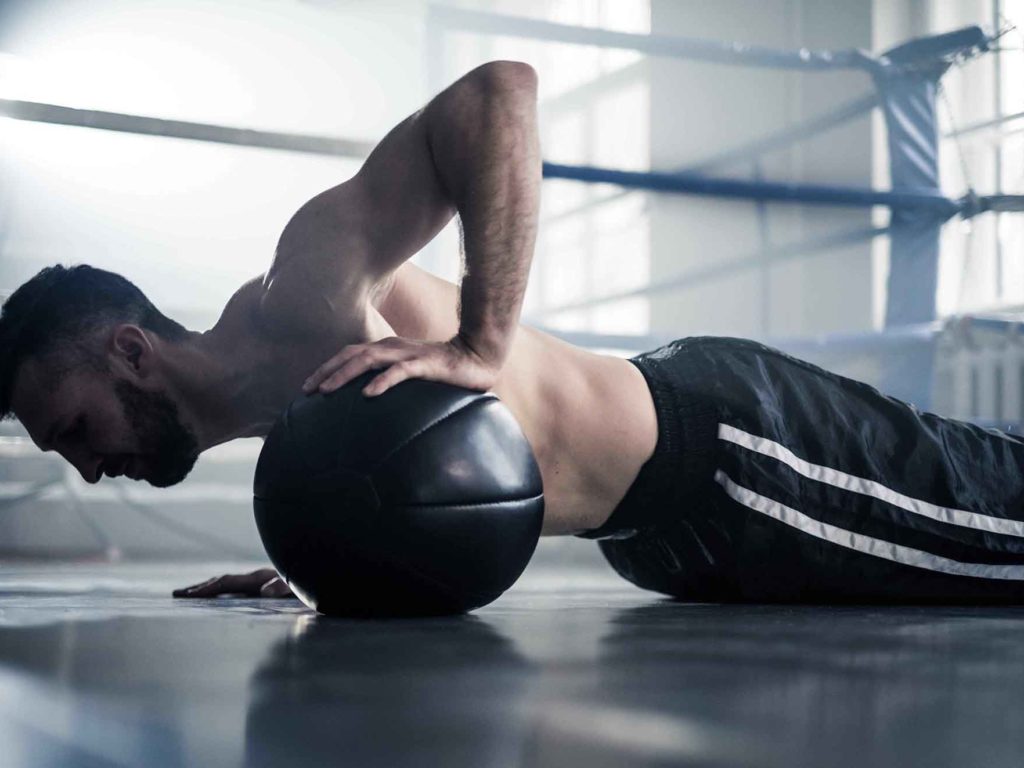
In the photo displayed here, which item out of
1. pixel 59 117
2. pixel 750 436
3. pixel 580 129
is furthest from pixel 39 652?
pixel 580 129

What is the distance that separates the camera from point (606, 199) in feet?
11.3

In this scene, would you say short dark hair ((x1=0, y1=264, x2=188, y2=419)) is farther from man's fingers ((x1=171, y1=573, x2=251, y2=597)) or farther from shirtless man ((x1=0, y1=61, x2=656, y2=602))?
man's fingers ((x1=171, y1=573, x2=251, y2=597))

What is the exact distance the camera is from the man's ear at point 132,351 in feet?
4.82

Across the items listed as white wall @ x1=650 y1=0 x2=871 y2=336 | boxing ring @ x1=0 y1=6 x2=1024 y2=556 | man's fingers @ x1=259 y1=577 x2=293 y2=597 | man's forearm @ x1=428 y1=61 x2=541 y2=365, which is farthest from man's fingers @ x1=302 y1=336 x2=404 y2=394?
white wall @ x1=650 y1=0 x2=871 y2=336

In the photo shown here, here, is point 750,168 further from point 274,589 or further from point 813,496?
point 274,589

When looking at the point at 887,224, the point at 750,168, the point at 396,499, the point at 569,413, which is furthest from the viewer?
the point at 750,168

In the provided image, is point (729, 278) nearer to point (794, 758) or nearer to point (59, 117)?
point (59, 117)

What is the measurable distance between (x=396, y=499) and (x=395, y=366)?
6.0 inches

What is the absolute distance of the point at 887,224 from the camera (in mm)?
3238

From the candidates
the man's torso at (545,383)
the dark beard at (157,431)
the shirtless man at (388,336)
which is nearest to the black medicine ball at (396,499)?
the shirtless man at (388,336)

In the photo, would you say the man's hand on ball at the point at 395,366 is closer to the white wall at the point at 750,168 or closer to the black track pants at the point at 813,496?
the black track pants at the point at 813,496

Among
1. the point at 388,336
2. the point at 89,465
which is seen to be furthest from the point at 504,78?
the point at 89,465

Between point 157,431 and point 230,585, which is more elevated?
point 157,431

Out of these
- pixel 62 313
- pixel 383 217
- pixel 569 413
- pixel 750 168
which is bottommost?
pixel 569 413
